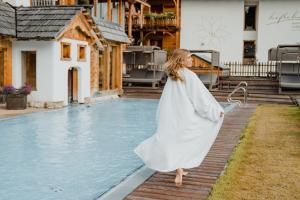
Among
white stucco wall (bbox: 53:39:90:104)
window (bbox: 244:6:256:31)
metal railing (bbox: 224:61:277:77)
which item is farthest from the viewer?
window (bbox: 244:6:256:31)

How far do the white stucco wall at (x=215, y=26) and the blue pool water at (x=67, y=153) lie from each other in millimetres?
18131

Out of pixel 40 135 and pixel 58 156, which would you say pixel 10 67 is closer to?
pixel 40 135

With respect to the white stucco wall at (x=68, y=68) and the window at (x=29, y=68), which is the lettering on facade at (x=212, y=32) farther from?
the window at (x=29, y=68)

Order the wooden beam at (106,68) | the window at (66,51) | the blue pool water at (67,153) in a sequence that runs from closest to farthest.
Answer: the blue pool water at (67,153) < the window at (66,51) < the wooden beam at (106,68)

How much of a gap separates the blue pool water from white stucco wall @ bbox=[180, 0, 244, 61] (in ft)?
59.5

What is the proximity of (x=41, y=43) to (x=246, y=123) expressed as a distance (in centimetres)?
828

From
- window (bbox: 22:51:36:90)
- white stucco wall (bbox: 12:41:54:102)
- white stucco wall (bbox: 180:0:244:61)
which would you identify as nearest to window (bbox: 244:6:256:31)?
white stucco wall (bbox: 180:0:244:61)

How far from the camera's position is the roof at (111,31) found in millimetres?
19491

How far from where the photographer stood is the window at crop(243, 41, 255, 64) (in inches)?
1251

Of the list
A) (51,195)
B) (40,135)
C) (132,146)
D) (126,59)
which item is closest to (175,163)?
(51,195)

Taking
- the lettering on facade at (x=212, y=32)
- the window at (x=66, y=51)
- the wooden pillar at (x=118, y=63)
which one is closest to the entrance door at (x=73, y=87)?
the window at (x=66, y=51)

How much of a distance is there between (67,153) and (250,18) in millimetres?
26597

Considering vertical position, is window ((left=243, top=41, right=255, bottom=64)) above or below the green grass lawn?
above

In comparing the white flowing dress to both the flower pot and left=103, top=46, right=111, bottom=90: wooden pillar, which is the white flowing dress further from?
left=103, top=46, right=111, bottom=90: wooden pillar
